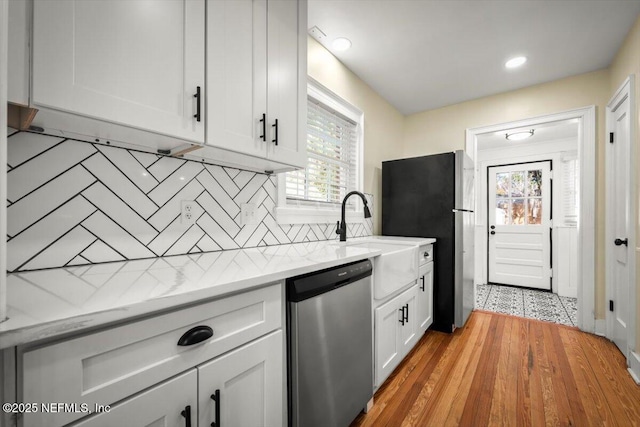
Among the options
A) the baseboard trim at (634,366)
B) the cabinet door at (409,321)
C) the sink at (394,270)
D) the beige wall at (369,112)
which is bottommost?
the baseboard trim at (634,366)

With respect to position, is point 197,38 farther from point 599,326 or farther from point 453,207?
point 599,326

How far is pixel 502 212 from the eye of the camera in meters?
4.82

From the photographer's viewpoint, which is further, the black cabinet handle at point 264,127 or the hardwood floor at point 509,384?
the hardwood floor at point 509,384

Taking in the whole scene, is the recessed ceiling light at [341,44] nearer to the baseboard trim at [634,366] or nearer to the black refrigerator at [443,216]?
the black refrigerator at [443,216]

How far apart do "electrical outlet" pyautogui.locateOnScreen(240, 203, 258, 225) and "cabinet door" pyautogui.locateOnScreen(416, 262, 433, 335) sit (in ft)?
4.83

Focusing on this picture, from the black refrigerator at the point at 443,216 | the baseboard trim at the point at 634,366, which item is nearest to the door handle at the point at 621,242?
the baseboard trim at the point at 634,366

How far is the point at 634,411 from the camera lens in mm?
1571

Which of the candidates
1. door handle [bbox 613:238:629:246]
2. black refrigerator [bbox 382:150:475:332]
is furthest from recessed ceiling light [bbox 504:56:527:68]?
door handle [bbox 613:238:629:246]

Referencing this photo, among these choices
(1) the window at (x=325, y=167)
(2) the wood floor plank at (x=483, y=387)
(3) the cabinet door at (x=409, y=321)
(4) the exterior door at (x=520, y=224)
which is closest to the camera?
(2) the wood floor plank at (x=483, y=387)

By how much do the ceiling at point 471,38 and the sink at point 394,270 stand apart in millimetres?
1669

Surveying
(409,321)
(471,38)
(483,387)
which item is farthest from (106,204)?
(471,38)

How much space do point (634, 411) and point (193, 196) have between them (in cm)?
271

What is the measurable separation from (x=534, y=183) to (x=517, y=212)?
53cm

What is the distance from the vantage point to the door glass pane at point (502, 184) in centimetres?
481
